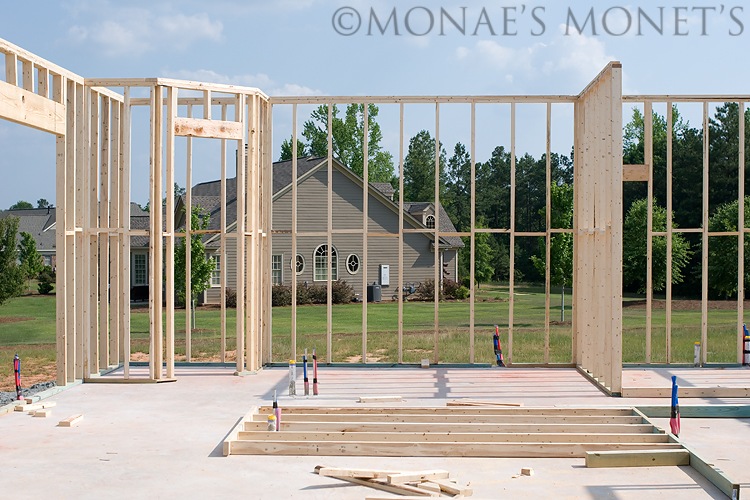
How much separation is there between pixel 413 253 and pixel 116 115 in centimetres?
2464

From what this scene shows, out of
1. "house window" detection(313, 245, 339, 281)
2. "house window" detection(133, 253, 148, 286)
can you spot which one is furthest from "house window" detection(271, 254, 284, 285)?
"house window" detection(133, 253, 148, 286)

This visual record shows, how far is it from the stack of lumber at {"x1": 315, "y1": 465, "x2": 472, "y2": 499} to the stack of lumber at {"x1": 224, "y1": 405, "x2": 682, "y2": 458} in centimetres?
88

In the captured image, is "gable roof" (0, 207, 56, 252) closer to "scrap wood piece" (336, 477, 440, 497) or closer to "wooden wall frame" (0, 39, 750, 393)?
"wooden wall frame" (0, 39, 750, 393)

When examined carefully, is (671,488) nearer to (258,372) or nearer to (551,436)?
(551,436)

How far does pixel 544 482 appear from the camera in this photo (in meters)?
9.05

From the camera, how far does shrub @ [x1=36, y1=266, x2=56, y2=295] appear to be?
45.6m

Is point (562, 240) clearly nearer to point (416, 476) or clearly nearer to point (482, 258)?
point (482, 258)

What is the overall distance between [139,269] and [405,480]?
107 ft

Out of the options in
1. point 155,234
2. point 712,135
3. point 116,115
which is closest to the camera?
point 155,234

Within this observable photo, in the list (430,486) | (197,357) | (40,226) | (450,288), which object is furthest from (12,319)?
(40,226)

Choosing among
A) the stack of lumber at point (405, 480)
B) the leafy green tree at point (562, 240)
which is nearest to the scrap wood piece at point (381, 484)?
the stack of lumber at point (405, 480)

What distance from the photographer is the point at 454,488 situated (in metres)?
8.54

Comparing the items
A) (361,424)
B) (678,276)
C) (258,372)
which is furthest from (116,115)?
(678,276)

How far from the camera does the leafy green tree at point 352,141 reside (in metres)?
54.5
